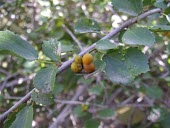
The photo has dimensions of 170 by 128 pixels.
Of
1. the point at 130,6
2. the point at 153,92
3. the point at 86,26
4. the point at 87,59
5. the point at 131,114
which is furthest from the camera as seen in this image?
the point at 131,114

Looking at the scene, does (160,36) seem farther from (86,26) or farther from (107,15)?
(107,15)

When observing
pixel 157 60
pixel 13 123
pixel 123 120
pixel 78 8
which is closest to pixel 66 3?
pixel 78 8

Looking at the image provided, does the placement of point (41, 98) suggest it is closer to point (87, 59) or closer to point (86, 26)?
point (87, 59)

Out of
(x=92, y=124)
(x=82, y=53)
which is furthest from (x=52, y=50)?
(x=92, y=124)

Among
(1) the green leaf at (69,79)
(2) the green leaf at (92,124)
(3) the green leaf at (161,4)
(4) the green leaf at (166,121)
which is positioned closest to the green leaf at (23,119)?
(3) the green leaf at (161,4)

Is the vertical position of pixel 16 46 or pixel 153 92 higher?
pixel 16 46

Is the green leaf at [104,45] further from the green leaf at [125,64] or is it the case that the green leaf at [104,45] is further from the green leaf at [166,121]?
the green leaf at [166,121]

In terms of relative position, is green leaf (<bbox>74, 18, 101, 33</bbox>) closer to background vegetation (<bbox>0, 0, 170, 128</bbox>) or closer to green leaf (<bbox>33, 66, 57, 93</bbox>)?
background vegetation (<bbox>0, 0, 170, 128</bbox>)
